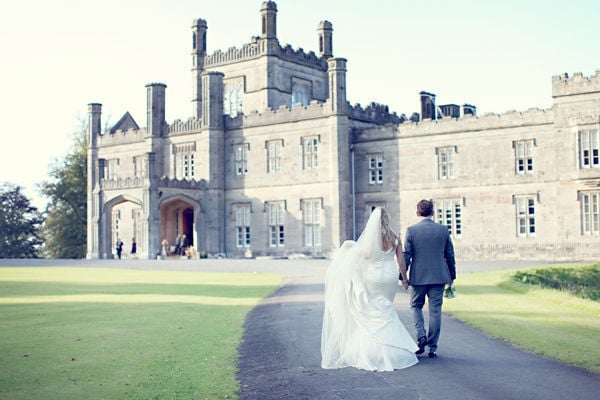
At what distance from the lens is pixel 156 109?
164 feet

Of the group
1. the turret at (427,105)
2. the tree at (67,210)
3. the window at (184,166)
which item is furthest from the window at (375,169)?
the tree at (67,210)

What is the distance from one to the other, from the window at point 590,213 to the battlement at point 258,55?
22.5 m

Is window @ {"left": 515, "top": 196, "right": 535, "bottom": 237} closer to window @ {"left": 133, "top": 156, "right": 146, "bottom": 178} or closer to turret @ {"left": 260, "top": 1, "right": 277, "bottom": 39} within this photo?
turret @ {"left": 260, "top": 1, "right": 277, "bottom": 39}

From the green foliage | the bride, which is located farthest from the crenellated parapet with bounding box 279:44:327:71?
the bride

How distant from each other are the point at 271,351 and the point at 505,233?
2985 centimetres

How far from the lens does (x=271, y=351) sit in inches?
435

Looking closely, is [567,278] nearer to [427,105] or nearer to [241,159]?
[427,105]

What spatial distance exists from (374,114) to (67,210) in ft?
98.7

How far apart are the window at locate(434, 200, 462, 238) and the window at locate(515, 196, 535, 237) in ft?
9.94

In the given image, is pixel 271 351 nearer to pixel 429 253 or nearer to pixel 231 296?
pixel 429 253

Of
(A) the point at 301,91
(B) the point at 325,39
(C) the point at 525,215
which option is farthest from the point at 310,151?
(B) the point at 325,39

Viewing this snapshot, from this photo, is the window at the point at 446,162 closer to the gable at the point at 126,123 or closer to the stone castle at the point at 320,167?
the stone castle at the point at 320,167

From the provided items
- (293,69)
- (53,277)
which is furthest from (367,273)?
(293,69)

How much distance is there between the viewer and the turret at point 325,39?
55.1 metres
